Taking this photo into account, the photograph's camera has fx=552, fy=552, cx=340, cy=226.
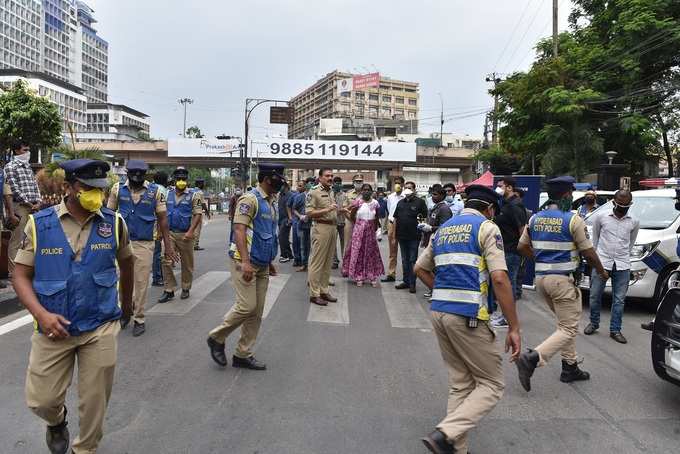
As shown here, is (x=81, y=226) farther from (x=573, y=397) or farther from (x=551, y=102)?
(x=551, y=102)

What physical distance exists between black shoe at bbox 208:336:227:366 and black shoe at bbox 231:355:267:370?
0.11m

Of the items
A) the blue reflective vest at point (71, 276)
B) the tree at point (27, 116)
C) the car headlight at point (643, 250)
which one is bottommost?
the car headlight at point (643, 250)

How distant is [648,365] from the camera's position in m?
5.75

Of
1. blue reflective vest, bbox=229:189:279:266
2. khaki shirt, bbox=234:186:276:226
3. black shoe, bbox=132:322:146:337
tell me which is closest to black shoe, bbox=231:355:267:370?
blue reflective vest, bbox=229:189:279:266

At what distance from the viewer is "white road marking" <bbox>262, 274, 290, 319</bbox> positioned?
7840 millimetres

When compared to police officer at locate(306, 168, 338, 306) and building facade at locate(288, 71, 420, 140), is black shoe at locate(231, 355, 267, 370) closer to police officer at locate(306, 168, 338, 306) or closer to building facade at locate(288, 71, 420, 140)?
police officer at locate(306, 168, 338, 306)

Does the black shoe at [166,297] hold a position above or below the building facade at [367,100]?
below

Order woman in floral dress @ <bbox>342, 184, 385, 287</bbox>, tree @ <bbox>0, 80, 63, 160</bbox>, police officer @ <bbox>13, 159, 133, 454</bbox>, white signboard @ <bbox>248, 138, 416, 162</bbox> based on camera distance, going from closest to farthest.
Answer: police officer @ <bbox>13, 159, 133, 454</bbox> < woman in floral dress @ <bbox>342, 184, 385, 287</bbox> < tree @ <bbox>0, 80, 63, 160</bbox> < white signboard @ <bbox>248, 138, 416, 162</bbox>

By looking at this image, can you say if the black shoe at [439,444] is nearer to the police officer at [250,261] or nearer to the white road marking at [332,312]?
the police officer at [250,261]

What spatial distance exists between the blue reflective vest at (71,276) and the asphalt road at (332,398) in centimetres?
103

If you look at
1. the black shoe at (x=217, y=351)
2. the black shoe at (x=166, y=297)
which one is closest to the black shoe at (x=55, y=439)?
the black shoe at (x=217, y=351)

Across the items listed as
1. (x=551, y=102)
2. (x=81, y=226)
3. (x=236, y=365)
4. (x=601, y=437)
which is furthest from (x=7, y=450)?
(x=551, y=102)

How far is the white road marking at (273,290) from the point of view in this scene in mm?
7840

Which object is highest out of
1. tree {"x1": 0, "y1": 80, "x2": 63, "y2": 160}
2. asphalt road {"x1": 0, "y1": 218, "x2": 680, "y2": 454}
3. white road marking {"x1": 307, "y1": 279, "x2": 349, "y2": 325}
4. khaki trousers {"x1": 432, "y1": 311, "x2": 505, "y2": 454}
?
tree {"x1": 0, "y1": 80, "x2": 63, "y2": 160}
